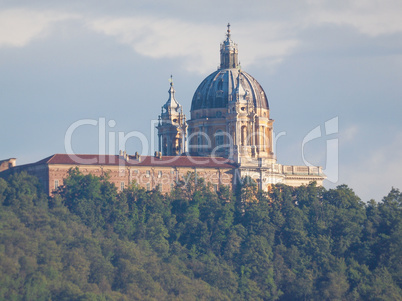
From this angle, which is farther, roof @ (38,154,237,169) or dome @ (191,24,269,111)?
Result: dome @ (191,24,269,111)

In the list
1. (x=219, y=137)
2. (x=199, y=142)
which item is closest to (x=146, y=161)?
(x=219, y=137)

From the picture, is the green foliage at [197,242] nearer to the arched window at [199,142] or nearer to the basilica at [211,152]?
the basilica at [211,152]

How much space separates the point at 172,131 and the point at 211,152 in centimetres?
451

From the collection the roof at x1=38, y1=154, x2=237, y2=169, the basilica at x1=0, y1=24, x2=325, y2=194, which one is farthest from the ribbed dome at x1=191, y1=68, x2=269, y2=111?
the roof at x1=38, y1=154, x2=237, y2=169

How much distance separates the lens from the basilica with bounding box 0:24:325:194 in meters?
152

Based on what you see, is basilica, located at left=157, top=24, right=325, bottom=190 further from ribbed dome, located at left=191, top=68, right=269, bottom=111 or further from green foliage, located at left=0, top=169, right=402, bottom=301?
green foliage, located at left=0, top=169, right=402, bottom=301

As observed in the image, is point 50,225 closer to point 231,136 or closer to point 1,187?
point 1,187

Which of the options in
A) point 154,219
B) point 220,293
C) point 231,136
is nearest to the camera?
point 220,293

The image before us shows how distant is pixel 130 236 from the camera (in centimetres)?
14888

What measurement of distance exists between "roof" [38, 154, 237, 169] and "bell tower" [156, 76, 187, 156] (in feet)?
24.1

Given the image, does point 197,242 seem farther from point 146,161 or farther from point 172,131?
point 172,131

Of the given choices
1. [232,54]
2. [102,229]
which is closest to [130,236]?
[102,229]

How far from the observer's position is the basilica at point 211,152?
15250cm

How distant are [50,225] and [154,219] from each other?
1012 cm
